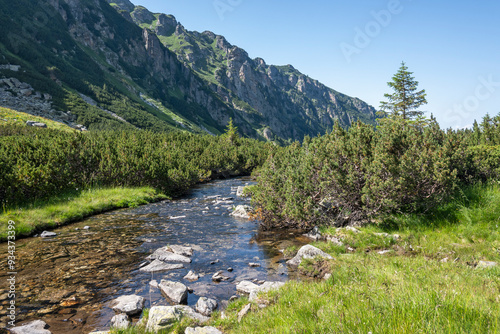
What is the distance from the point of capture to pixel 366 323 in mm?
3268

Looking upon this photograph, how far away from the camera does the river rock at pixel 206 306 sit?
6.12 meters

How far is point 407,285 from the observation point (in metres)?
4.66

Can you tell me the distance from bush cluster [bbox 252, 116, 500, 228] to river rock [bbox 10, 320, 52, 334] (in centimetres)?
905

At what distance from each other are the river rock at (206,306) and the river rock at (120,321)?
152 cm

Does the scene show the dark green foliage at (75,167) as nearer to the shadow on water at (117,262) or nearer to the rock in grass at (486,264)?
the shadow on water at (117,262)

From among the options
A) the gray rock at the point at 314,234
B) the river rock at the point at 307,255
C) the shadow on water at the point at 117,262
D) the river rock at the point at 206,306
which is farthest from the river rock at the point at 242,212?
the river rock at the point at 206,306

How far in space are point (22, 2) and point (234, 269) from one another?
200333 millimetres

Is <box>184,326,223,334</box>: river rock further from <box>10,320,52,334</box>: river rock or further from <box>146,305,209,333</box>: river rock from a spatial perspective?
<box>10,320,52,334</box>: river rock

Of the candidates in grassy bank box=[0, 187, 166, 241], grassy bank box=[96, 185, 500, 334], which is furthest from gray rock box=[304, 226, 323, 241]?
grassy bank box=[0, 187, 166, 241]

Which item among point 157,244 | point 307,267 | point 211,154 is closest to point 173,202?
point 157,244

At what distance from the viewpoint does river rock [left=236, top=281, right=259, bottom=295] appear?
7086 mm

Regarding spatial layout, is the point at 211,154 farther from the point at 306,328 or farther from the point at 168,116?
the point at 168,116

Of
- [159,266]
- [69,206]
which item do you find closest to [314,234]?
[159,266]

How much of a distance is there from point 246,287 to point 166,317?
2401 millimetres
